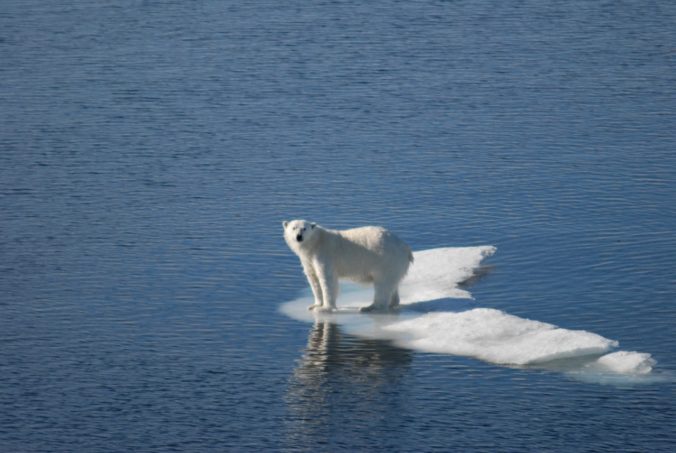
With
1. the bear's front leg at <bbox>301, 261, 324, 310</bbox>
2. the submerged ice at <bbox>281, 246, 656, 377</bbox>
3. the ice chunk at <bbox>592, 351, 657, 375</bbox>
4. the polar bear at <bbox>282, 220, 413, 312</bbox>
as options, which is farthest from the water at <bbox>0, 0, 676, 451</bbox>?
the polar bear at <bbox>282, 220, 413, 312</bbox>

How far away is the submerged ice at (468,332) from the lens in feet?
64.4

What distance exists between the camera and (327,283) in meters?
21.9

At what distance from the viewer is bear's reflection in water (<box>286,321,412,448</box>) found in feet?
58.2

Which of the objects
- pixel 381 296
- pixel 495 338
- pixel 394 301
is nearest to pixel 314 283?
pixel 381 296

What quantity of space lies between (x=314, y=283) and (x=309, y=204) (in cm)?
559

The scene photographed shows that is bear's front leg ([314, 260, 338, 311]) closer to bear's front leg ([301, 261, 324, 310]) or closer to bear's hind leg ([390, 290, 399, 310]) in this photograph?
bear's front leg ([301, 261, 324, 310])

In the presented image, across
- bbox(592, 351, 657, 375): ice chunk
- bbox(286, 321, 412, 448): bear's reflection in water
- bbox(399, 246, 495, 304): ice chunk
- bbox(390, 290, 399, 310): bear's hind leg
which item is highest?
bbox(399, 246, 495, 304): ice chunk

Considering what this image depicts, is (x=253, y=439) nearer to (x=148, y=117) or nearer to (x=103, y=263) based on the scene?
(x=103, y=263)

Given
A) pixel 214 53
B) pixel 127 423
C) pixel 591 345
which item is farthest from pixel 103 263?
pixel 214 53

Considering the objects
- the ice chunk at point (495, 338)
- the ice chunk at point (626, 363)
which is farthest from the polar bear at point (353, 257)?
the ice chunk at point (626, 363)

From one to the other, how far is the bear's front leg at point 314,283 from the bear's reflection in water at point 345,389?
29.2 inches

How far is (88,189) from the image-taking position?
29.0 metres

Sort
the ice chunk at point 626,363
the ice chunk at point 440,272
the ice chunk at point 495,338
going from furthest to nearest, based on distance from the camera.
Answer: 1. the ice chunk at point 440,272
2. the ice chunk at point 495,338
3. the ice chunk at point 626,363

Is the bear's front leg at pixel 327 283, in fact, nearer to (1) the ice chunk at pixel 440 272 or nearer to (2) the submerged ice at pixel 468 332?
(2) the submerged ice at pixel 468 332
